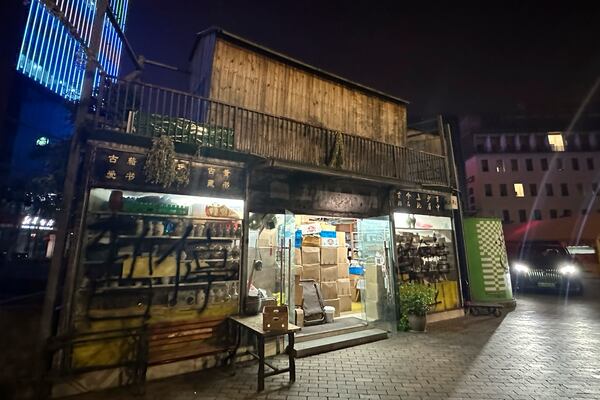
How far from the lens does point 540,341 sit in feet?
22.8

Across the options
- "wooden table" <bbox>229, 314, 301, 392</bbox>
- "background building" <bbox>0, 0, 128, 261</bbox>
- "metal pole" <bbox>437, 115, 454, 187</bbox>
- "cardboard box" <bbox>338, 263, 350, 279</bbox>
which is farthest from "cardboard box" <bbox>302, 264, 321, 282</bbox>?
"background building" <bbox>0, 0, 128, 261</bbox>

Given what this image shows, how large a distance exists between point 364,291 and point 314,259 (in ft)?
6.31

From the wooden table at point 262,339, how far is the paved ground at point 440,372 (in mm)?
204

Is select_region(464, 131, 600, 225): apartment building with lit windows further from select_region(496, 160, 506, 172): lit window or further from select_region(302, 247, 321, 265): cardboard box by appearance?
select_region(302, 247, 321, 265): cardboard box

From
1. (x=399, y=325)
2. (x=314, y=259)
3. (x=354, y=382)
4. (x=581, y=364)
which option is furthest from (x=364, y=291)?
(x=581, y=364)

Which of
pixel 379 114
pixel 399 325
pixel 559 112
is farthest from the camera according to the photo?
pixel 559 112

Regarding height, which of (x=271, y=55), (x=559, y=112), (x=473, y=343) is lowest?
(x=473, y=343)

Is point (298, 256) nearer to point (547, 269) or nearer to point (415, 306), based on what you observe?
point (415, 306)

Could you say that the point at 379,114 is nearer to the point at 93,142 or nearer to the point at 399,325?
the point at 399,325

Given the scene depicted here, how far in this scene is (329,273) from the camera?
29.8 ft

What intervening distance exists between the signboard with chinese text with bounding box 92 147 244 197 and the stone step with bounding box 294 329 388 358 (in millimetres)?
3869

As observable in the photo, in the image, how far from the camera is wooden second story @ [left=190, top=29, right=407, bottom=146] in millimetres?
8101

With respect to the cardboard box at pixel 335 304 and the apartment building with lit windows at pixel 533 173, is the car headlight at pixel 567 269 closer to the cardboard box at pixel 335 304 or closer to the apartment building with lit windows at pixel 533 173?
the cardboard box at pixel 335 304

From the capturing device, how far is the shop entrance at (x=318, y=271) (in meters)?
7.24
